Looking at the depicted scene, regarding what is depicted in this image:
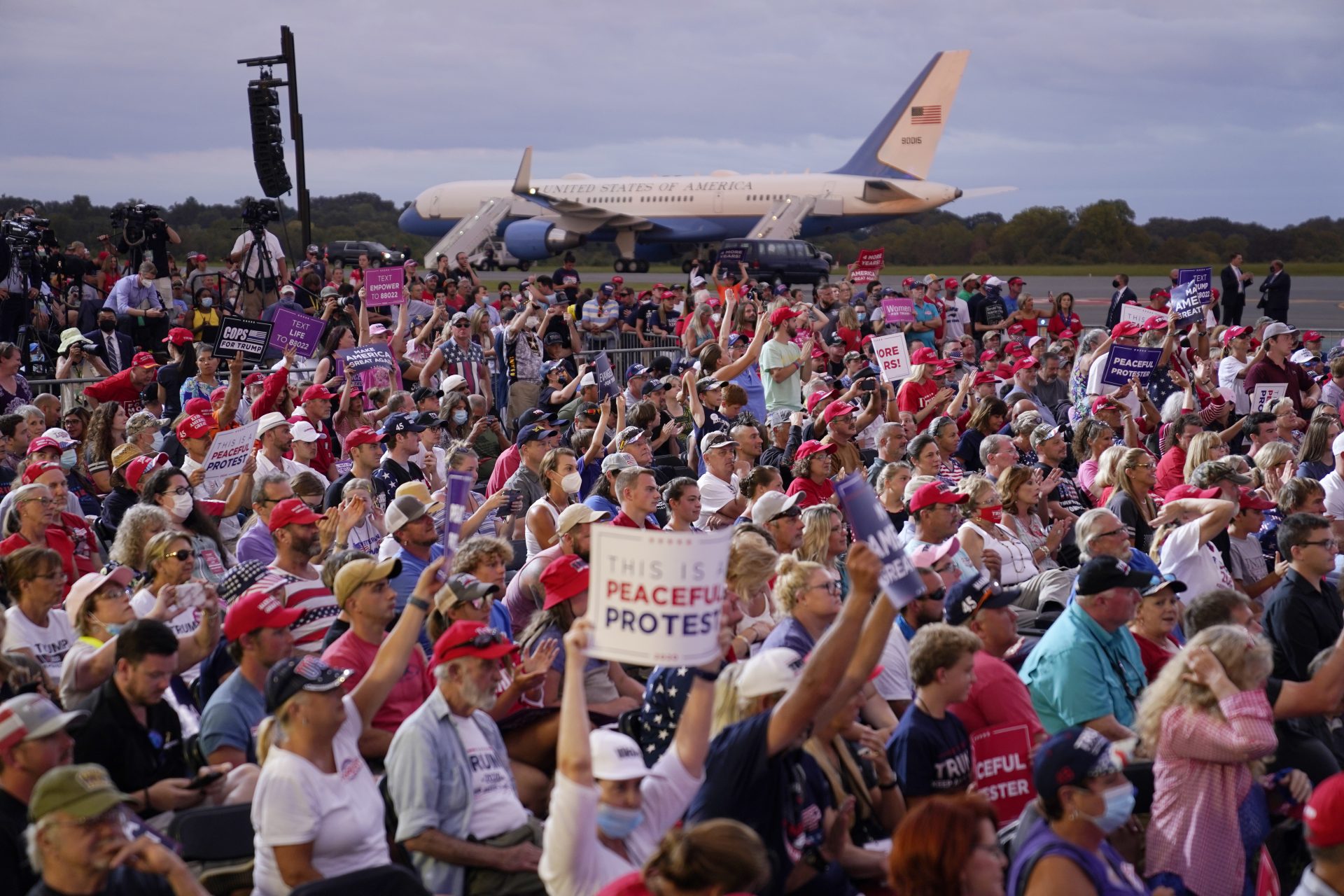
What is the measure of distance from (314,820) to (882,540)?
190 centimetres

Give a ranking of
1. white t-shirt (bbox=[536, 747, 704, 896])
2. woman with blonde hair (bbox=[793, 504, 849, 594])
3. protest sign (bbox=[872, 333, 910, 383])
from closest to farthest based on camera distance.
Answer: white t-shirt (bbox=[536, 747, 704, 896]) → woman with blonde hair (bbox=[793, 504, 849, 594]) → protest sign (bbox=[872, 333, 910, 383])

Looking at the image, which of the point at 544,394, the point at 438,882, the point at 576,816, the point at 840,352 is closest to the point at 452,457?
the point at 438,882

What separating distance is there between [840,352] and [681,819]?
47.0ft

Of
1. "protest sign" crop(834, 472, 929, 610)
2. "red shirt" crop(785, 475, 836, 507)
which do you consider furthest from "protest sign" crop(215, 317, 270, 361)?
"protest sign" crop(834, 472, 929, 610)

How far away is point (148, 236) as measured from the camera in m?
17.7

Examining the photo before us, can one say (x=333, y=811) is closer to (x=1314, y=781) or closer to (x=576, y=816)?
(x=576, y=816)

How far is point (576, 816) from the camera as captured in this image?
3641mm

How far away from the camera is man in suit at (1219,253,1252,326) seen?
25594 mm

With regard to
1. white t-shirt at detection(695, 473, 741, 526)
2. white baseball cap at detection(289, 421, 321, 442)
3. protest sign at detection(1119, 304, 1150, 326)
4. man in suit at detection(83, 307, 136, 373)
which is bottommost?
white t-shirt at detection(695, 473, 741, 526)

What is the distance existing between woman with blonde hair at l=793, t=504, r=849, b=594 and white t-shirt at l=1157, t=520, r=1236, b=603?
170 cm

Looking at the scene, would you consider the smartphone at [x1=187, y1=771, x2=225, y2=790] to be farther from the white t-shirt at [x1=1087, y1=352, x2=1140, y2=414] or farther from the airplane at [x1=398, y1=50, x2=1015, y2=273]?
the airplane at [x1=398, y1=50, x2=1015, y2=273]

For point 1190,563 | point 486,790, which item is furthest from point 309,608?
point 1190,563

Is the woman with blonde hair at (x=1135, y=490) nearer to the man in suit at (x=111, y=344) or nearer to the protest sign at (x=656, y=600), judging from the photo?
the protest sign at (x=656, y=600)

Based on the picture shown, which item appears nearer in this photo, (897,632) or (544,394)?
(897,632)
